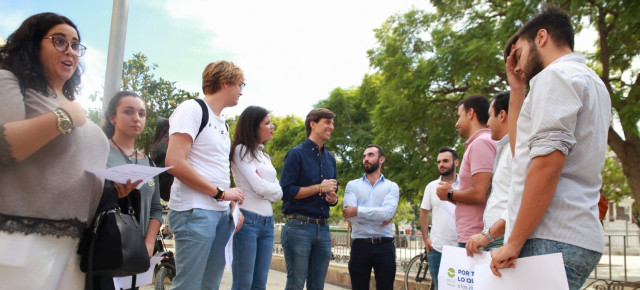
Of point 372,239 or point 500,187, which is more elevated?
point 500,187

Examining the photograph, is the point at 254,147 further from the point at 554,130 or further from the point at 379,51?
the point at 379,51

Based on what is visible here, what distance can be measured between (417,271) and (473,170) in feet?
20.6

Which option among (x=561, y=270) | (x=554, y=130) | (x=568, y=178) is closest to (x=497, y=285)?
(x=561, y=270)

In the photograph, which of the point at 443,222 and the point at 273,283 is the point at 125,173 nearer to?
the point at 443,222

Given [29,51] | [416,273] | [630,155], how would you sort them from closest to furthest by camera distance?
[29,51], [416,273], [630,155]

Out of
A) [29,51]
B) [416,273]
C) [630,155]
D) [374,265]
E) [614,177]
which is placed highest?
[614,177]

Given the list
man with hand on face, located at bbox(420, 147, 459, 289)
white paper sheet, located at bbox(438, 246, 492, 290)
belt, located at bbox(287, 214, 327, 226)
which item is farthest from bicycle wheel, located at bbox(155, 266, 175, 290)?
white paper sheet, located at bbox(438, 246, 492, 290)

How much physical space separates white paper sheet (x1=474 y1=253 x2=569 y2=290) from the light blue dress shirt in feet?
10.1

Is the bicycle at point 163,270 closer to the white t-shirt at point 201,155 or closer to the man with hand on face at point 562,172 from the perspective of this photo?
the white t-shirt at point 201,155

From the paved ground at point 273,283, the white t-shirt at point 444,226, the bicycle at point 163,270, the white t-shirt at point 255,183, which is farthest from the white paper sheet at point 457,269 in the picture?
the paved ground at point 273,283

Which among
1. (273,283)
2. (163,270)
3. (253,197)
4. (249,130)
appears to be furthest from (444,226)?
(273,283)

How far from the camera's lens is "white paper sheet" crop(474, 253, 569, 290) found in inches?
76.0

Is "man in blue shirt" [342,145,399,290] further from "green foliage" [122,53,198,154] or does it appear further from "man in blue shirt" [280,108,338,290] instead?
"green foliage" [122,53,198,154]

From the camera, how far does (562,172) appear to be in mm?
2047
